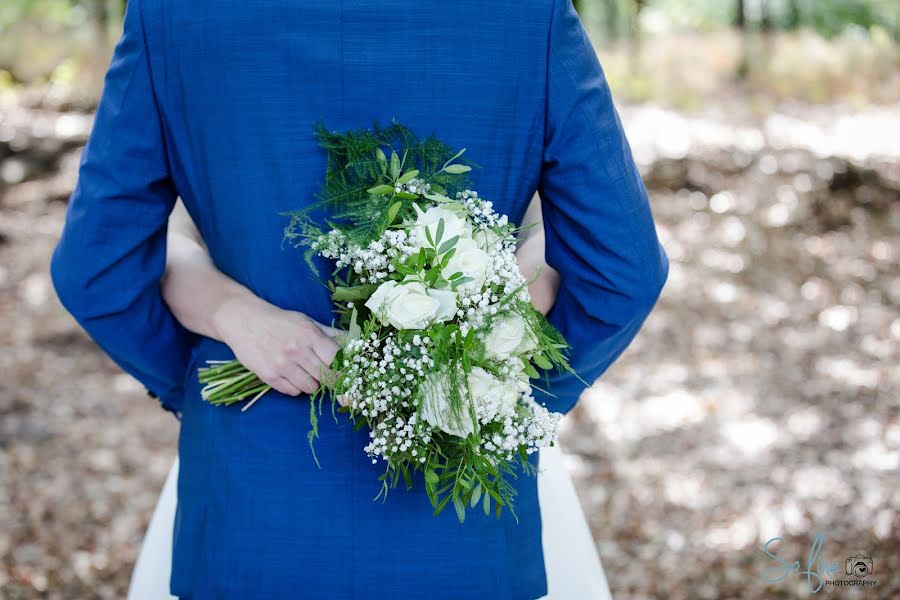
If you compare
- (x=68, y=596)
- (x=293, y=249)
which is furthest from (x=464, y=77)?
(x=68, y=596)

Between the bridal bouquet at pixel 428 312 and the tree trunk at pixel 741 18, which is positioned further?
the tree trunk at pixel 741 18

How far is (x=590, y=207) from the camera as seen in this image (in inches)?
64.7

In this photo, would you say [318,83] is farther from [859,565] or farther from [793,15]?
[793,15]

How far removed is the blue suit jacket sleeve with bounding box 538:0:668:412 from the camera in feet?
5.22

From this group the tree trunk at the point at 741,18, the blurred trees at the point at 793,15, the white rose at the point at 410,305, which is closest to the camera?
the white rose at the point at 410,305

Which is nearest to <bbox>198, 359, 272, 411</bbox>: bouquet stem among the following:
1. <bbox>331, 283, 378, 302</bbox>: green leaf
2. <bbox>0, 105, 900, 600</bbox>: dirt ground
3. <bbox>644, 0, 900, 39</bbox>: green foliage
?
<bbox>331, 283, 378, 302</bbox>: green leaf

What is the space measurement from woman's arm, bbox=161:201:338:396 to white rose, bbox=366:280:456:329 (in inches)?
7.9

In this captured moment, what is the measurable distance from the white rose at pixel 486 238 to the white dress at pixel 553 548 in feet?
3.17

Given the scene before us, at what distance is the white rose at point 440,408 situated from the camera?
1444 millimetres

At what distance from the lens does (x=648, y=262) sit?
1.70 metres

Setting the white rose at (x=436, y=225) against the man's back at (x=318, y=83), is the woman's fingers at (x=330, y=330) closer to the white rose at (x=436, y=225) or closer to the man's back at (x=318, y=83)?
the man's back at (x=318, y=83)

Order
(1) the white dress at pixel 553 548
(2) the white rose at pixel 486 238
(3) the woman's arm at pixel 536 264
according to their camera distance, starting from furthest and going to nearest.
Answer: (1) the white dress at pixel 553 548 < (3) the woman's arm at pixel 536 264 < (2) the white rose at pixel 486 238

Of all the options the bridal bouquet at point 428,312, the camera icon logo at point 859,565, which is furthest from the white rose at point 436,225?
the camera icon logo at point 859,565

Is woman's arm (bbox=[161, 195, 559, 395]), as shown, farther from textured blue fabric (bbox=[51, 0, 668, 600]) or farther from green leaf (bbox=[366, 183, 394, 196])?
green leaf (bbox=[366, 183, 394, 196])
